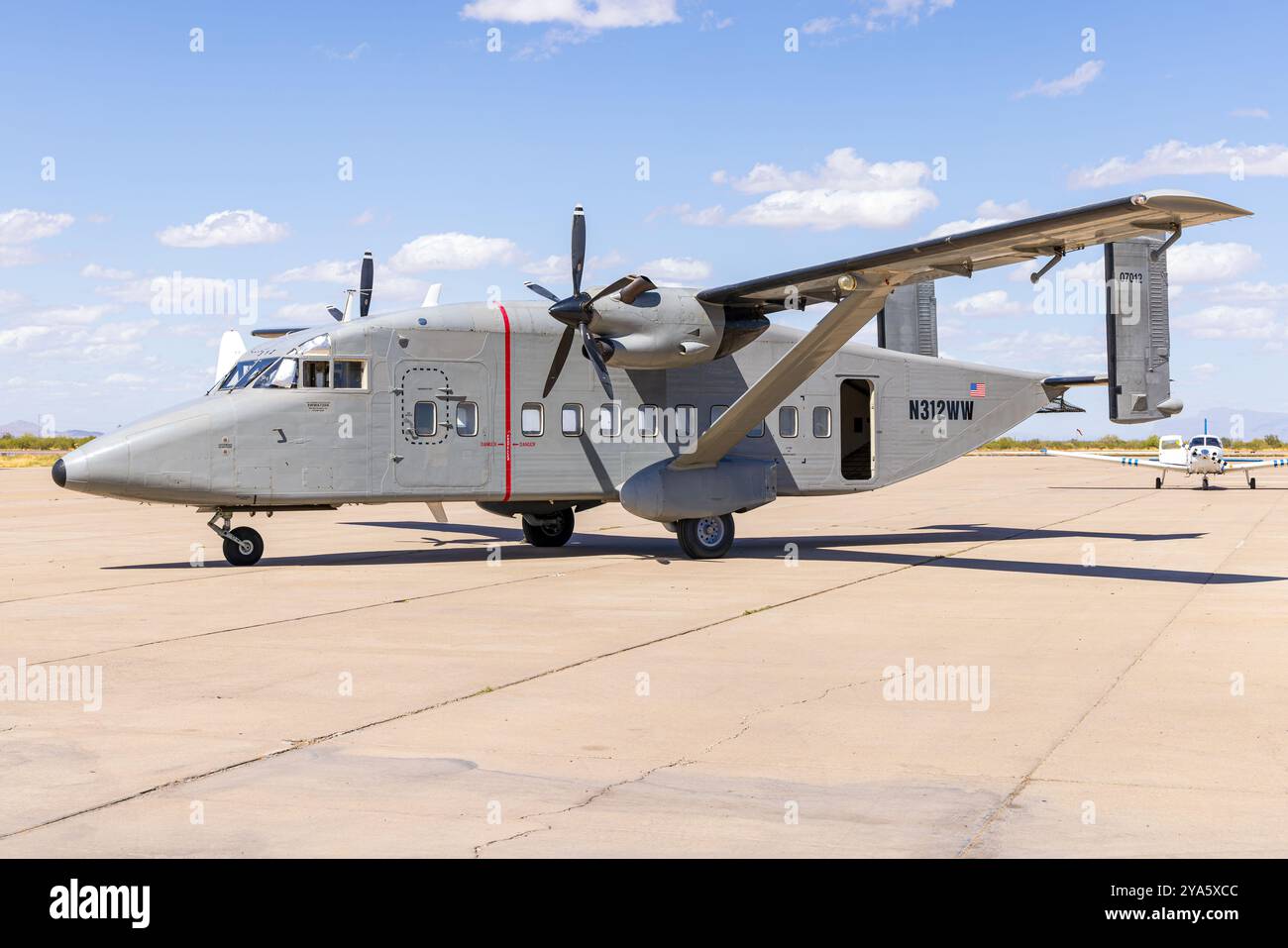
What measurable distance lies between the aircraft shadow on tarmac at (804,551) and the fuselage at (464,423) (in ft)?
4.05

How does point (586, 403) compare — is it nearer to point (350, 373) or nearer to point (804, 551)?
point (350, 373)

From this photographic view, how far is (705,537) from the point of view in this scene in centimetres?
1905

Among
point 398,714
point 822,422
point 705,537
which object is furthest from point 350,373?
point 398,714

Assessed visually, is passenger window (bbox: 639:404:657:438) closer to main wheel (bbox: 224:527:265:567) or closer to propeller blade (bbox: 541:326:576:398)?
propeller blade (bbox: 541:326:576:398)

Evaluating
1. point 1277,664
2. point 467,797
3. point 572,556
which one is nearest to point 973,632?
point 1277,664

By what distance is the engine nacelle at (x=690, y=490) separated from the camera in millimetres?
18562

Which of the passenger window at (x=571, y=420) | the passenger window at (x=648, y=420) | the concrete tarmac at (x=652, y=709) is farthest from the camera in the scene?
the passenger window at (x=648, y=420)

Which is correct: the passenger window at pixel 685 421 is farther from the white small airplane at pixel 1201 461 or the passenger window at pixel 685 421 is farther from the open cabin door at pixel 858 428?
the white small airplane at pixel 1201 461

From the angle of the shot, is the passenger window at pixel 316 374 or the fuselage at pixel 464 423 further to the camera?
the passenger window at pixel 316 374

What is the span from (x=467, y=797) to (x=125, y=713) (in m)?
3.30

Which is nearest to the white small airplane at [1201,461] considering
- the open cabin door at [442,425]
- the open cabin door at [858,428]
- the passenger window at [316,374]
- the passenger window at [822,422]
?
the open cabin door at [858,428]

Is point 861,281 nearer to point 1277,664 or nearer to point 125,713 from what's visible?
point 1277,664

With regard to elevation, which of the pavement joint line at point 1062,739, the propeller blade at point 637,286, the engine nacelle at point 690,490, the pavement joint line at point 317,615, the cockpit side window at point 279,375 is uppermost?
the propeller blade at point 637,286

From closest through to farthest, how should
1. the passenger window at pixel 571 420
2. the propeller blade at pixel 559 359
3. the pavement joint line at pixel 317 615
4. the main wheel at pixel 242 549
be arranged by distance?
the pavement joint line at pixel 317 615
the main wheel at pixel 242 549
the propeller blade at pixel 559 359
the passenger window at pixel 571 420
